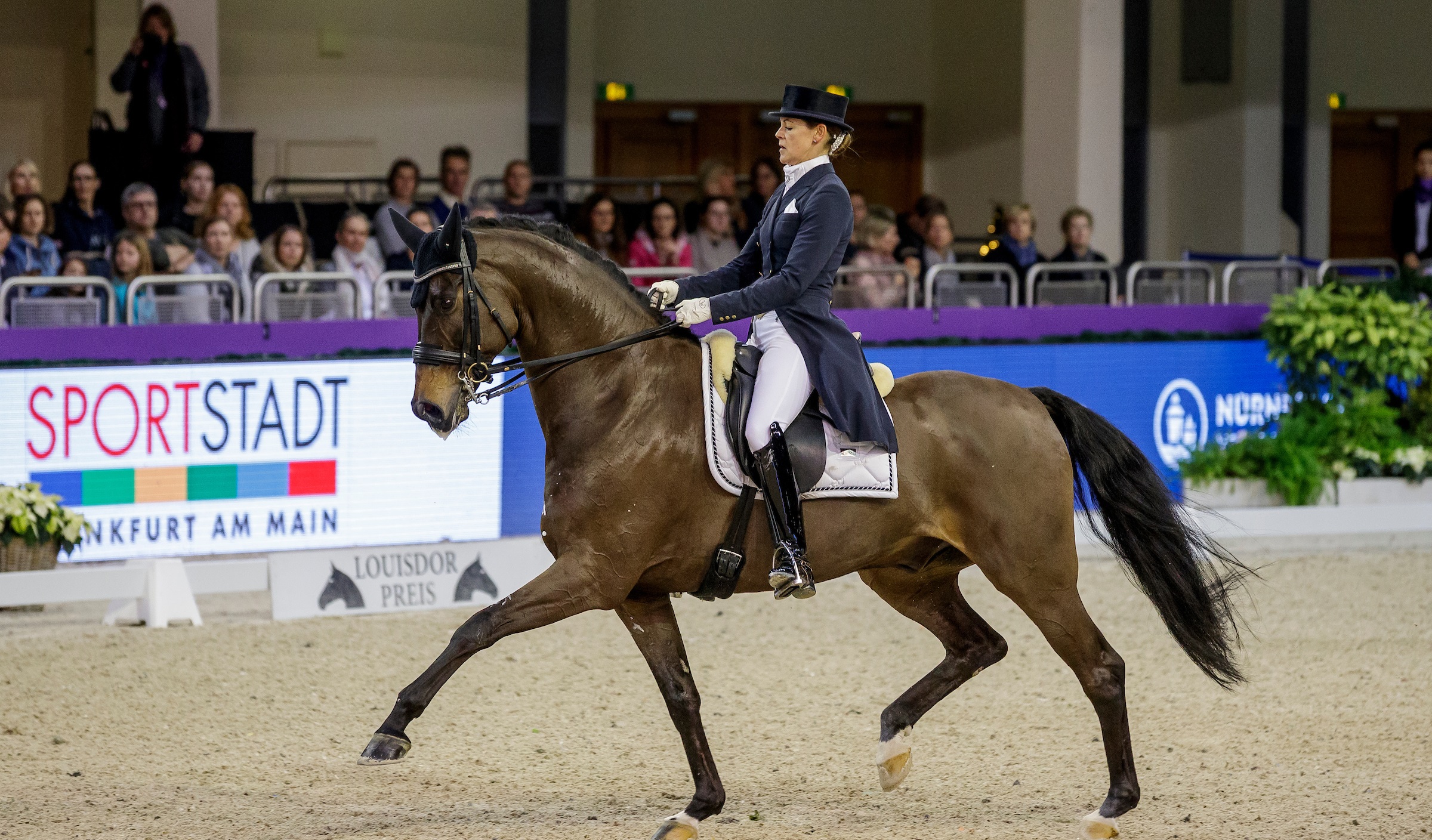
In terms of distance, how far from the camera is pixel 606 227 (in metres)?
10.8

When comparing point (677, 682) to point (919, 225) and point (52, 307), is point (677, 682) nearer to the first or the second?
point (52, 307)

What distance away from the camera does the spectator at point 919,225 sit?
460 inches

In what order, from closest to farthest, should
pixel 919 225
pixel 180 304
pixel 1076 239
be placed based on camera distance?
pixel 180 304, pixel 1076 239, pixel 919 225

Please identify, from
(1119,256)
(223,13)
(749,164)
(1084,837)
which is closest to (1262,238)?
(1119,256)

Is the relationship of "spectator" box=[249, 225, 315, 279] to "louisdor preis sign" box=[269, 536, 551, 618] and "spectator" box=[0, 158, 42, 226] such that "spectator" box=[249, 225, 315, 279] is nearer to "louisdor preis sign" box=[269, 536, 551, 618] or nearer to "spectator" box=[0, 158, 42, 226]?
"spectator" box=[0, 158, 42, 226]

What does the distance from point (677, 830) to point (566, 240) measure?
1730 mm

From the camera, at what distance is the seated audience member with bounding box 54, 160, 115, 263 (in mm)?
10086

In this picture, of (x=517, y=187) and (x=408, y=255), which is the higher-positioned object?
(x=517, y=187)

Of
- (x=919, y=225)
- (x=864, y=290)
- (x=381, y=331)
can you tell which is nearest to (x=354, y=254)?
(x=381, y=331)

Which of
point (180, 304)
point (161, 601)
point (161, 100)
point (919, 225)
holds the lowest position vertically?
point (161, 601)

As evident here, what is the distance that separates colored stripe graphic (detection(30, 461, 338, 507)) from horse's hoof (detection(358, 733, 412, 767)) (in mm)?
4358

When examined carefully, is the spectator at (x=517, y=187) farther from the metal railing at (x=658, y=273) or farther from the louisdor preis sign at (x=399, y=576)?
the louisdor preis sign at (x=399, y=576)

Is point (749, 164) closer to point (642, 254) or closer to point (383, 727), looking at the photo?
point (642, 254)

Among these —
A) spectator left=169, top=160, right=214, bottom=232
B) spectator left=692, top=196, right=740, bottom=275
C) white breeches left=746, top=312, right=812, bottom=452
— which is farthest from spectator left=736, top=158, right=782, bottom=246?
white breeches left=746, top=312, right=812, bottom=452
